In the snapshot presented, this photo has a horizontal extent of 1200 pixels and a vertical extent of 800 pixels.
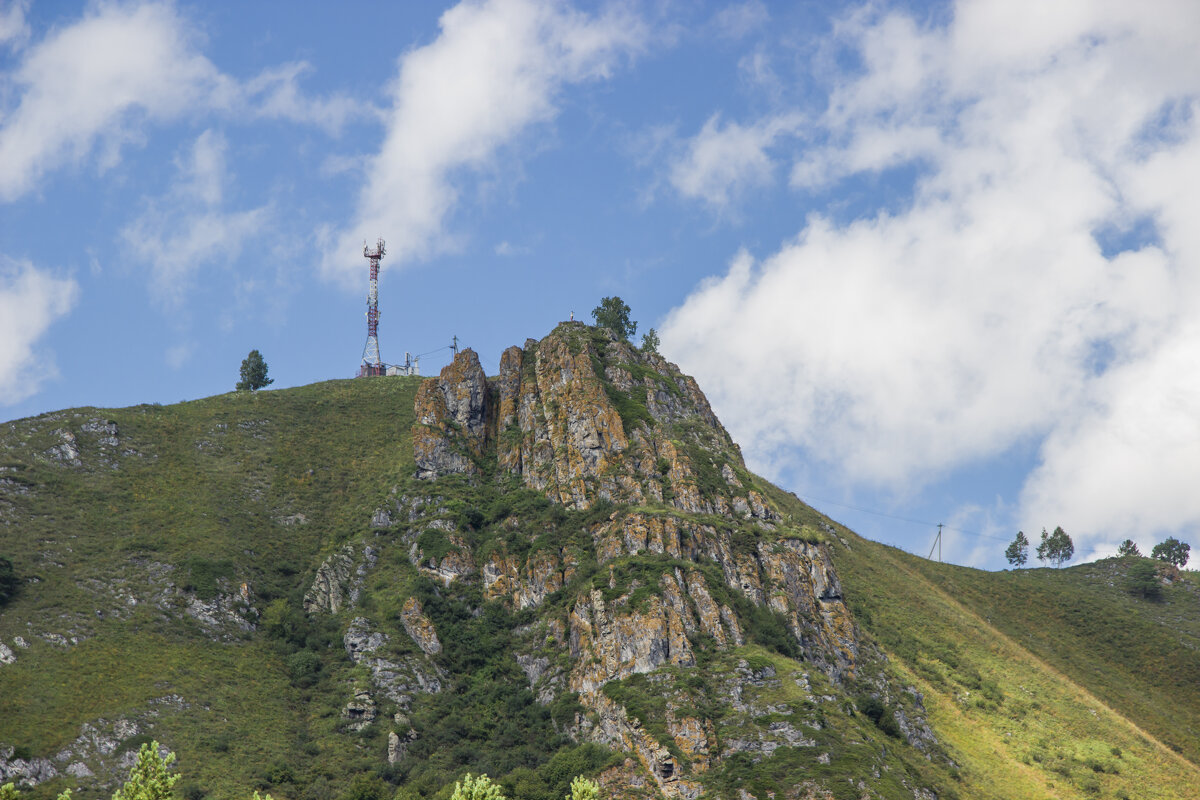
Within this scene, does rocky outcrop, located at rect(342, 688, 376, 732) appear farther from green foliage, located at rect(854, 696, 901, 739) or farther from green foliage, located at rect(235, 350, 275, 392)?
green foliage, located at rect(235, 350, 275, 392)

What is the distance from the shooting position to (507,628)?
387ft

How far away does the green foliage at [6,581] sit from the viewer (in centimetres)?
10462

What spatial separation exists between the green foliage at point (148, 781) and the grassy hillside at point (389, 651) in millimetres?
45251

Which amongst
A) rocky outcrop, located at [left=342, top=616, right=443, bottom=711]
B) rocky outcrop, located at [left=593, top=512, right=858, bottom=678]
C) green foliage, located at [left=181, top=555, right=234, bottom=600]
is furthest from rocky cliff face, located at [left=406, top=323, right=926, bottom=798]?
green foliage, located at [left=181, top=555, right=234, bottom=600]

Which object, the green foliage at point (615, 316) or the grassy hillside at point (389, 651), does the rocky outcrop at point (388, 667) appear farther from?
the green foliage at point (615, 316)

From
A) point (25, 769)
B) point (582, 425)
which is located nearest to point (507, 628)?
point (582, 425)

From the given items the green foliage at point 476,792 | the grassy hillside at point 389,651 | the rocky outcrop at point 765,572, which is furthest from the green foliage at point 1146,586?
the green foliage at point 476,792

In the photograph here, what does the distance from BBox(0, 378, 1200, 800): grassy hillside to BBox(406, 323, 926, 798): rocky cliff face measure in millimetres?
1347

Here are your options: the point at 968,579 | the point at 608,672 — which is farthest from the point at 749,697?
the point at 968,579

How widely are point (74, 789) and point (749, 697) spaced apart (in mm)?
64471

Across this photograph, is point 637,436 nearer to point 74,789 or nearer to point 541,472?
point 541,472

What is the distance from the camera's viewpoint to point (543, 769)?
307ft

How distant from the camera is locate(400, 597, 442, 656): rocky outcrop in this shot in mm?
114062

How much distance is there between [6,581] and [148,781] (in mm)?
74328
